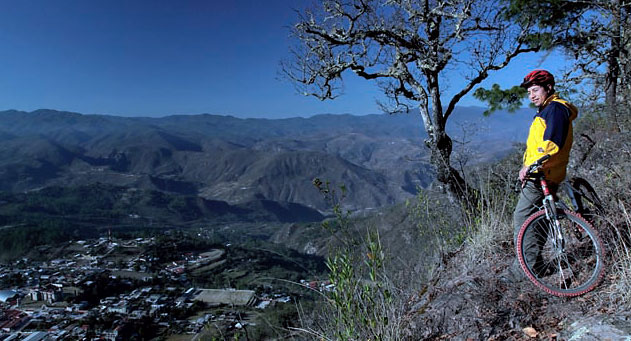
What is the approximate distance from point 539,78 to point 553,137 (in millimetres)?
634

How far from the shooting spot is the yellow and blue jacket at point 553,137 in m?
2.91

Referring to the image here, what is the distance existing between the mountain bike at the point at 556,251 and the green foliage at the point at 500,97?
803 centimetres

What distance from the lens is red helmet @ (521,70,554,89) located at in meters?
3.17

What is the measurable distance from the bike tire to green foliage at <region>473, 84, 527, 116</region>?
7.99 metres

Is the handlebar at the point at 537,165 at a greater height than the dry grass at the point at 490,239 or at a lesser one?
greater

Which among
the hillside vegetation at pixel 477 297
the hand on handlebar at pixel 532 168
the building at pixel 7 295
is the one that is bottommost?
the building at pixel 7 295

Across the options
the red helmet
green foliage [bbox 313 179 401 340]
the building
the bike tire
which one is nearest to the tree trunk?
the red helmet

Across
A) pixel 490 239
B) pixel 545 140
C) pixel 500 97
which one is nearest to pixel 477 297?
pixel 490 239

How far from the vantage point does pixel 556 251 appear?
307cm

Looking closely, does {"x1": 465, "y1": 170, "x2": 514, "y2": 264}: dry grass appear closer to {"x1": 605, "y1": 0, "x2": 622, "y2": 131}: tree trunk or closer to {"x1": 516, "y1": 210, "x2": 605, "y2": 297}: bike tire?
{"x1": 516, "y1": 210, "x2": 605, "y2": 297}: bike tire

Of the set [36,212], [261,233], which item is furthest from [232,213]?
[36,212]

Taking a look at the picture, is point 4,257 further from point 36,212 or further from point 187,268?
point 36,212

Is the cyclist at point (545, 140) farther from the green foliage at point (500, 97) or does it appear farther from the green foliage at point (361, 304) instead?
the green foliage at point (500, 97)

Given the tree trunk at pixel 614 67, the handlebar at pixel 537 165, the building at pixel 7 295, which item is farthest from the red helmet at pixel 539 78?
the building at pixel 7 295
